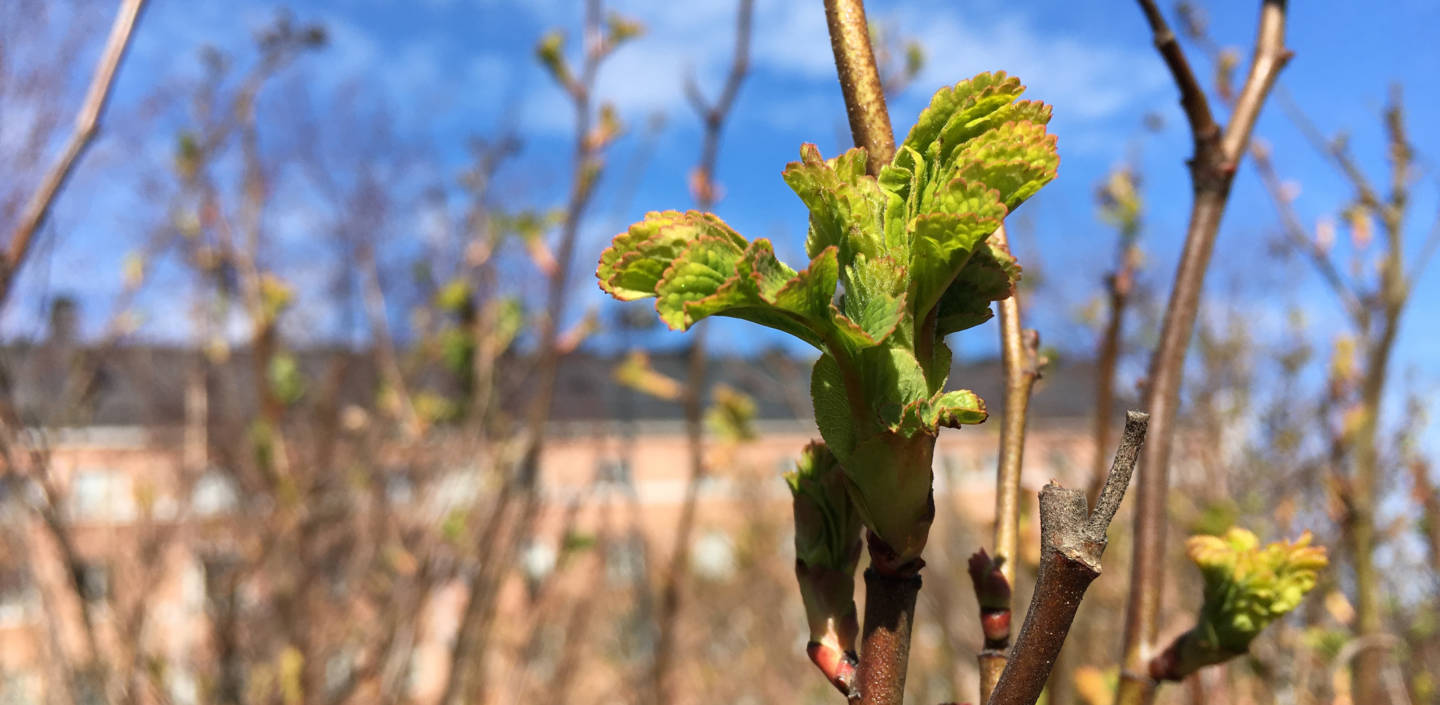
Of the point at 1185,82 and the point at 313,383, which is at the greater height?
the point at 313,383

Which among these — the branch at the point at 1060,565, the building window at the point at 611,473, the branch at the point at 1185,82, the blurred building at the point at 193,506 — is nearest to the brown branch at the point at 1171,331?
the branch at the point at 1185,82

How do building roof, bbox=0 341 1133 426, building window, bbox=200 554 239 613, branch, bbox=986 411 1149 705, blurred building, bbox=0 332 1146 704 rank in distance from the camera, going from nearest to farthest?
branch, bbox=986 411 1149 705 → blurred building, bbox=0 332 1146 704 → building window, bbox=200 554 239 613 → building roof, bbox=0 341 1133 426

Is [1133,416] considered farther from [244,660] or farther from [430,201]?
[430,201]

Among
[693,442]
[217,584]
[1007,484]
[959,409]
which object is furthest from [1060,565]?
[217,584]

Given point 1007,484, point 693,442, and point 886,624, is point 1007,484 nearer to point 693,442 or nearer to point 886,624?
point 886,624

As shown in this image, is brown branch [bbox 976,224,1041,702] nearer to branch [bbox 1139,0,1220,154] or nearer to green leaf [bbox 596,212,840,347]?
green leaf [bbox 596,212,840,347]

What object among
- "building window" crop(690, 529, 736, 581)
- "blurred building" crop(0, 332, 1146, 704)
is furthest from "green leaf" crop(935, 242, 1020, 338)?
"building window" crop(690, 529, 736, 581)
